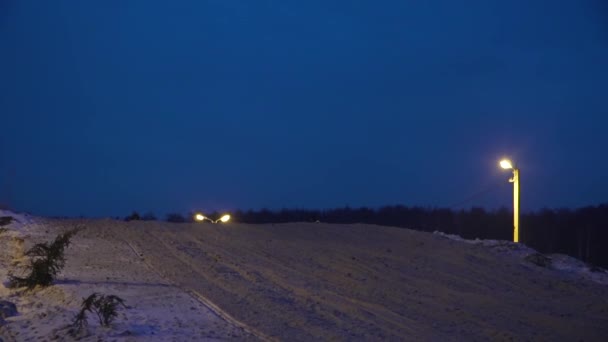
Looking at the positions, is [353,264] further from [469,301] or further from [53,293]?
[53,293]

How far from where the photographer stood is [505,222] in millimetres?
74750

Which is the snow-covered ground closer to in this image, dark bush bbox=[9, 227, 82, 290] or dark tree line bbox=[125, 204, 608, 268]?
dark bush bbox=[9, 227, 82, 290]

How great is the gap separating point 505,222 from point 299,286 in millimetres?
63871

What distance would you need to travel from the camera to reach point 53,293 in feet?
40.7

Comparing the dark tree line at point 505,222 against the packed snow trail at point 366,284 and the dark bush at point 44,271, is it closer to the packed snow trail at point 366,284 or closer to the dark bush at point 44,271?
the packed snow trail at point 366,284

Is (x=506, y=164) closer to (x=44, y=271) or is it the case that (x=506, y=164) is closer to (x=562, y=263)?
(x=562, y=263)

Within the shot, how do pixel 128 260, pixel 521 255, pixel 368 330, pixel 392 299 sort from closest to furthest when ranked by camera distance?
1. pixel 368 330
2. pixel 392 299
3. pixel 128 260
4. pixel 521 255

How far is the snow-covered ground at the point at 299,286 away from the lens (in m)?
11.0

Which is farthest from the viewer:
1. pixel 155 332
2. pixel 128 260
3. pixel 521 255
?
pixel 521 255

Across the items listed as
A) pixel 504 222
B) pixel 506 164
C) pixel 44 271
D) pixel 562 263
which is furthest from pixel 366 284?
pixel 504 222

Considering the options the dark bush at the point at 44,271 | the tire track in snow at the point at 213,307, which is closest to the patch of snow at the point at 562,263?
Answer: the tire track in snow at the point at 213,307

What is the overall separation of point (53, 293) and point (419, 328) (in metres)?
6.32

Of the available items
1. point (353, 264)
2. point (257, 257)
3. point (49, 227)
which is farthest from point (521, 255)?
point (49, 227)

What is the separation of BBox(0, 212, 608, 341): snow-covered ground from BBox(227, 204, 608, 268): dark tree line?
3358cm
